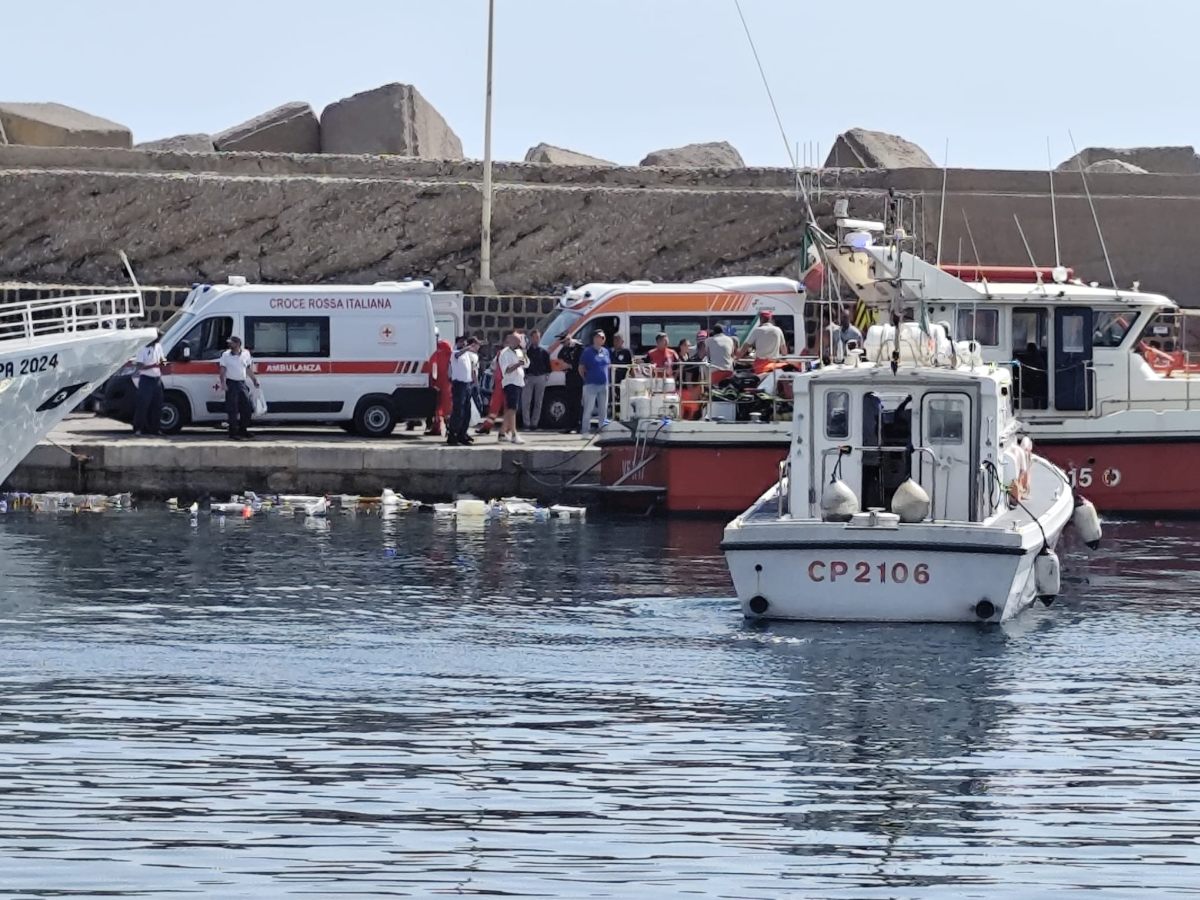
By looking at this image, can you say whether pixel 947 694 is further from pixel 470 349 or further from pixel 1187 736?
pixel 470 349

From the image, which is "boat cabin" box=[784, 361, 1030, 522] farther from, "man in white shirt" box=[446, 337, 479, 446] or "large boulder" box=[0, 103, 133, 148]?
"large boulder" box=[0, 103, 133, 148]

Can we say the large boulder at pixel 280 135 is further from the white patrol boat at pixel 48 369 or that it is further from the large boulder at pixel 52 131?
the white patrol boat at pixel 48 369

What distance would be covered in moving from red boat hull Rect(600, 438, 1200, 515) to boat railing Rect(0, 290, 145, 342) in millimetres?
5899

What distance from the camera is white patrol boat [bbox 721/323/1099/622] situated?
17.4 meters

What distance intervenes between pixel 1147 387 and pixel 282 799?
51.0 ft

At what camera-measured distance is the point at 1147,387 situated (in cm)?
2597

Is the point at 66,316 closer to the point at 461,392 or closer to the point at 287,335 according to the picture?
the point at 287,335

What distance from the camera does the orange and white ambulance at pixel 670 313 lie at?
29.4 metres

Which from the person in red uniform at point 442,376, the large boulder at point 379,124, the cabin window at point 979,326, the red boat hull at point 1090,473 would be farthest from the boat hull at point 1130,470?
the large boulder at point 379,124

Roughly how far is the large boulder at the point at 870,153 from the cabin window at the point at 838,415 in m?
22.6

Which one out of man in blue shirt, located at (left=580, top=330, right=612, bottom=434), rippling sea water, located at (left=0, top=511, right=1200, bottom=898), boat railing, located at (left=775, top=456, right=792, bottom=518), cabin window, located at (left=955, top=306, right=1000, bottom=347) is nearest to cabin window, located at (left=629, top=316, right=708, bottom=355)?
man in blue shirt, located at (left=580, top=330, right=612, bottom=434)

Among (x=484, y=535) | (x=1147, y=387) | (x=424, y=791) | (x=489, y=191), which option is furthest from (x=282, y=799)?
(x=489, y=191)

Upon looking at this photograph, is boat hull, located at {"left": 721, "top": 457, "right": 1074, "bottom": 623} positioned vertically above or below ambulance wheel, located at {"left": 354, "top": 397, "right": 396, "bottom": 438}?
below

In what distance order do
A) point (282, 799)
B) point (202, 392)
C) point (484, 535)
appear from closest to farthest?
point (282, 799) < point (484, 535) < point (202, 392)
